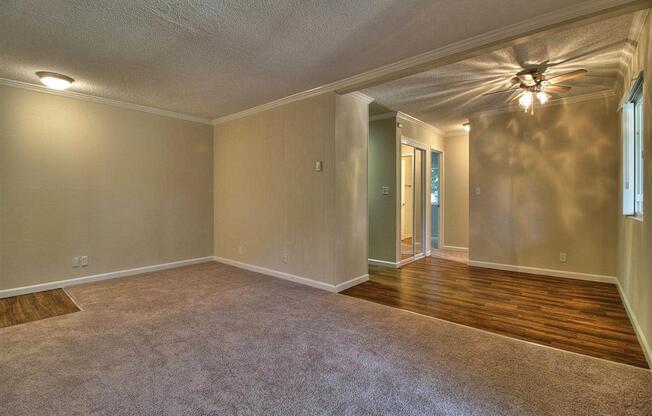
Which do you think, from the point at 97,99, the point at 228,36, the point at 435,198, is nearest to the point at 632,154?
the point at 435,198

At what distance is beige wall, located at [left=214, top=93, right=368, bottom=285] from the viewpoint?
407 centimetres

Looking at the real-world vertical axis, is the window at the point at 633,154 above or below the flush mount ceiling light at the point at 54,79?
below

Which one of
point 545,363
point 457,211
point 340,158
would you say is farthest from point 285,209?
point 457,211

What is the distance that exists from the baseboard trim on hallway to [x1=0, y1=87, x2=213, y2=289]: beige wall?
4.93 m

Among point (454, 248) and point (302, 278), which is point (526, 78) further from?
point (454, 248)

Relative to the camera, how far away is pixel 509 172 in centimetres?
512

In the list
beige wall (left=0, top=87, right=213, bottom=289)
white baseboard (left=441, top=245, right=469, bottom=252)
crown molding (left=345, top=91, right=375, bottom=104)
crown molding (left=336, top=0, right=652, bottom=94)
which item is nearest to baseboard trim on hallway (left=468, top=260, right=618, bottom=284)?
white baseboard (left=441, top=245, right=469, bottom=252)

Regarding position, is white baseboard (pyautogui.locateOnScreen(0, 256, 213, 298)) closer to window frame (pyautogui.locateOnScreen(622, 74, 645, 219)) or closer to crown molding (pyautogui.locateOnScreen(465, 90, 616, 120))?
crown molding (pyautogui.locateOnScreen(465, 90, 616, 120))

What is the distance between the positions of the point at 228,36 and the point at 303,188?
6.94 feet

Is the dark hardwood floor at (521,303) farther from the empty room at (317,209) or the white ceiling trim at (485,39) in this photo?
the white ceiling trim at (485,39)

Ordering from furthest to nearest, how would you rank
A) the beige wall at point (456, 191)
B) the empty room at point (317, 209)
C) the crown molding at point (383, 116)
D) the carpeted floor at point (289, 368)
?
1. the beige wall at point (456, 191)
2. the crown molding at point (383, 116)
3. the empty room at point (317, 209)
4. the carpeted floor at point (289, 368)

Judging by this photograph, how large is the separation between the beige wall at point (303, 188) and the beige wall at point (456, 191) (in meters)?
3.32

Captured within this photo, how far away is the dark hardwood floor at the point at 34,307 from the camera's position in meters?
3.16

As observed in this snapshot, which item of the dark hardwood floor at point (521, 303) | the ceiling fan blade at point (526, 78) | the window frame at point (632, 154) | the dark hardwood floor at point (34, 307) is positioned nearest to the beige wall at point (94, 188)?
→ the dark hardwood floor at point (34, 307)
